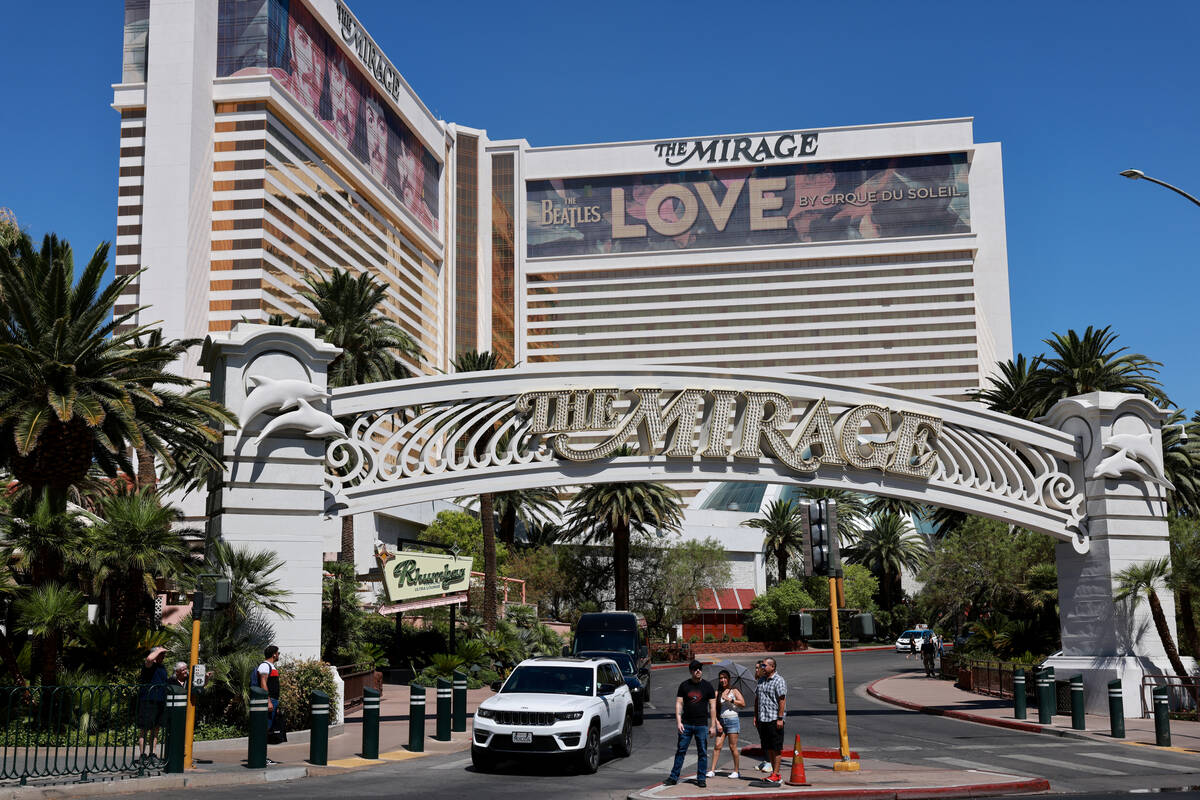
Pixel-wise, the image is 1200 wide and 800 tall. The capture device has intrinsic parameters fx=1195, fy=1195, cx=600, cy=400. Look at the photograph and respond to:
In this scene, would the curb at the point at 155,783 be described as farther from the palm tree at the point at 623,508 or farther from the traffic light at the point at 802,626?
the palm tree at the point at 623,508

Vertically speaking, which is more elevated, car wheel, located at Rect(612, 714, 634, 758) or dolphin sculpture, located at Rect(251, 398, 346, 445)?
dolphin sculpture, located at Rect(251, 398, 346, 445)

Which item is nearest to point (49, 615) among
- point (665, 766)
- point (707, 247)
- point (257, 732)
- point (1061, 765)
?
point (257, 732)

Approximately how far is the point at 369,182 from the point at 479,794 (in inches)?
5415

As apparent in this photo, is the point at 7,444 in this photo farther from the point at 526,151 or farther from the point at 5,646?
the point at 526,151

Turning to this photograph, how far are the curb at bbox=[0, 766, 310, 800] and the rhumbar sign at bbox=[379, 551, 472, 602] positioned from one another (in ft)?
67.4

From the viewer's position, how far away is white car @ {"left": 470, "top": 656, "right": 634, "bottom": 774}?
1786 cm

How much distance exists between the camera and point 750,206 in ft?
589

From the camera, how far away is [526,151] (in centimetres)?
18612

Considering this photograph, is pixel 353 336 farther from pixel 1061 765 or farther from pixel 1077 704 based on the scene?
pixel 1061 765

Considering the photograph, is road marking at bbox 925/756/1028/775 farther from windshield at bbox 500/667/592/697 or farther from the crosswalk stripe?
windshield at bbox 500/667/592/697

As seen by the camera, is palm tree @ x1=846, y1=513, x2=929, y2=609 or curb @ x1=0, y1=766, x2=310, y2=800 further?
palm tree @ x1=846, y1=513, x2=929, y2=609

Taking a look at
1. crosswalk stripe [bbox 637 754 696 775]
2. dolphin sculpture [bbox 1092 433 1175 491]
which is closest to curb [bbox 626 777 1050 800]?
crosswalk stripe [bbox 637 754 696 775]

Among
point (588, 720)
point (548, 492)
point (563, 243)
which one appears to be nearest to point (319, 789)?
point (588, 720)

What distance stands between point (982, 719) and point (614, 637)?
10.2 meters
